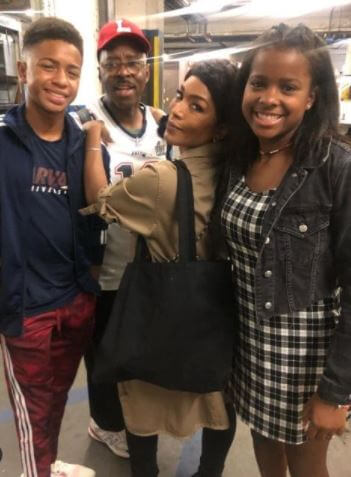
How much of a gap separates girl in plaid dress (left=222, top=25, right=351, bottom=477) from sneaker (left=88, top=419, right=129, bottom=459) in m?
0.75

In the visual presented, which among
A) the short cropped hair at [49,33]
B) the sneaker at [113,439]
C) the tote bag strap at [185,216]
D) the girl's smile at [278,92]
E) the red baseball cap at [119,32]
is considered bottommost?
the sneaker at [113,439]

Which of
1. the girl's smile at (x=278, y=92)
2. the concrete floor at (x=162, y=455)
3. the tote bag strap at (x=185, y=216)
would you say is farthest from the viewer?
the concrete floor at (x=162, y=455)

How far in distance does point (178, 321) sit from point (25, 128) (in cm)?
60

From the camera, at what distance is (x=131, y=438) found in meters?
1.09

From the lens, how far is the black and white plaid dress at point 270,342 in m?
0.81

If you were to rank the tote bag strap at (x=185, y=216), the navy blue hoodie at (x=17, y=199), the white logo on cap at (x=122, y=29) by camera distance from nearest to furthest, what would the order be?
the tote bag strap at (x=185, y=216) → the navy blue hoodie at (x=17, y=199) → the white logo on cap at (x=122, y=29)

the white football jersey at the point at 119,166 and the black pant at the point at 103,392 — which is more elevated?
the white football jersey at the point at 119,166

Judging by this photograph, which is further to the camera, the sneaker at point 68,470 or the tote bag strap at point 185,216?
the sneaker at point 68,470

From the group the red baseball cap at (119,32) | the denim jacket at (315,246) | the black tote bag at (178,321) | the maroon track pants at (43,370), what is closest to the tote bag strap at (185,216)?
the black tote bag at (178,321)

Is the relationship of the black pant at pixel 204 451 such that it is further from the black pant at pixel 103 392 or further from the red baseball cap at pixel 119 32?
the red baseball cap at pixel 119 32

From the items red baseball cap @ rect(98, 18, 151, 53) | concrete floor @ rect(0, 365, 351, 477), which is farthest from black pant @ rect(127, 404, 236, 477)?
red baseball cap @ rect(98, 18, 151, 53)

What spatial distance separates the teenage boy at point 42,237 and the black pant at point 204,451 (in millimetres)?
257

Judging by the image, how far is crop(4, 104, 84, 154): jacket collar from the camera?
Answer: 95cm

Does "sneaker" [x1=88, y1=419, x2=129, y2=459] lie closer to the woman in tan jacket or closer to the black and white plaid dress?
the woman in tan jacket
